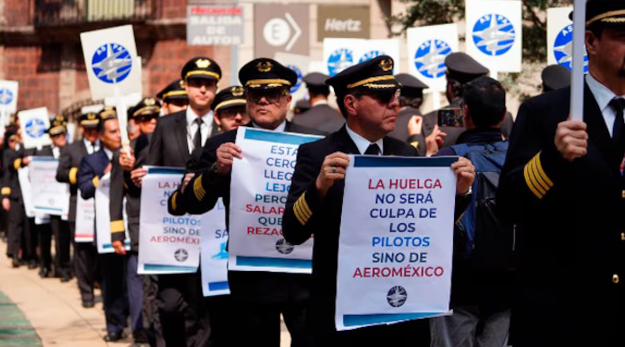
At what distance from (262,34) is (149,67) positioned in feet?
22.8

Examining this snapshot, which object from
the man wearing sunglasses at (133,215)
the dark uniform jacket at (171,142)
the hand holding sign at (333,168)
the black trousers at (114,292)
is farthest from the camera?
the black trousers at (114,292)

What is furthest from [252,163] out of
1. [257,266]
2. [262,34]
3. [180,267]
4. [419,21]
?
[262,34]

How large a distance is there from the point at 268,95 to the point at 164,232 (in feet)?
7.47

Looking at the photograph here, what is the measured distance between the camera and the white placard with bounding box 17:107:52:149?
2067cm

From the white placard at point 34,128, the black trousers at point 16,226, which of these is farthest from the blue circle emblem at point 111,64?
the white placard at point 34,128

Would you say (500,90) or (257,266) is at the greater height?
(500,90)

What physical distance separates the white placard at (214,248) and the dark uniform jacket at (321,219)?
7.27 feet

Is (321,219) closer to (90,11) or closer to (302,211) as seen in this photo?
(302,211)

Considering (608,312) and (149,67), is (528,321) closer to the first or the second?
(608,312)

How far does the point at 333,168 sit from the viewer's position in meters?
5.07

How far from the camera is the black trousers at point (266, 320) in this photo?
6.63 meters

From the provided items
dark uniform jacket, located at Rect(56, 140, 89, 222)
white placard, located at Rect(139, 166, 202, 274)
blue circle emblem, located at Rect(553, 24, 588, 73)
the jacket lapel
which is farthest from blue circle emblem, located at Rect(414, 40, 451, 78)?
the jacket lapel

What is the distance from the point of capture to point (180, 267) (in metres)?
8.70

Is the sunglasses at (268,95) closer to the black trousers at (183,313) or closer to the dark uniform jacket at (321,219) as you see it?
the dark uniform jacket at (321,219)
